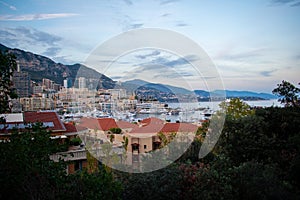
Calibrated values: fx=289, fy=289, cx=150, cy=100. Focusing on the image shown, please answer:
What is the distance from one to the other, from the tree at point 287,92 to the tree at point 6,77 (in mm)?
11365

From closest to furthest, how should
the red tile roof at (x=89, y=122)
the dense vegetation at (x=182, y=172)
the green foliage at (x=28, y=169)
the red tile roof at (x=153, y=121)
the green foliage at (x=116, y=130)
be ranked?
1. the green foliage at (x=28, y=169)
2. the dense vegetation at (x=182, y=172)
3. the green foliage at (x=116, y=130)
4. the red tile roof at (x=153, y=121)
5. the red tile roof at (x=89, y=122)

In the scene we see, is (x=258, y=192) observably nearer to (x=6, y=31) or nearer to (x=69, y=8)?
(x=69, y=8)

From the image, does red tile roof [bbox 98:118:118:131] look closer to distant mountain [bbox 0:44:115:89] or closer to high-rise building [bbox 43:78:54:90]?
distant mountain [bbox 0:44:115:89]

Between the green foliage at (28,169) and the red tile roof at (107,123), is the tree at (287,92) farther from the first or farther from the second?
the green foliage at (28,169)

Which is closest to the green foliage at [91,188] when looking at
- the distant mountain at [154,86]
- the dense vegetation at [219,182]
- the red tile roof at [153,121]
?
the dense vegetation at [219,182]

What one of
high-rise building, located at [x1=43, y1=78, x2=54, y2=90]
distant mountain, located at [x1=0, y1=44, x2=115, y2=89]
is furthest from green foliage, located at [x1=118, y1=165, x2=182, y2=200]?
high-rise building, located at [x1=43, y1=78, x2=54, y2=90]

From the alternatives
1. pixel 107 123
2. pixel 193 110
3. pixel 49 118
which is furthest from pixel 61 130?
pixel 193 110

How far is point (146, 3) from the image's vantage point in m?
12.3

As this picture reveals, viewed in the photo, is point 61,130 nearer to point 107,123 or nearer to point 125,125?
point 125,125

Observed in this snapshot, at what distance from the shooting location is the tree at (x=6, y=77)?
3539 mm

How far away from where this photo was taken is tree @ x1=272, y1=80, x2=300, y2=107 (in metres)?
12.3

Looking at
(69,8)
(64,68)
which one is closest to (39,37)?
(69,8)

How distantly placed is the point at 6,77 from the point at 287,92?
38.2ft

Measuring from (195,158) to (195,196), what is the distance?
3.50 m
